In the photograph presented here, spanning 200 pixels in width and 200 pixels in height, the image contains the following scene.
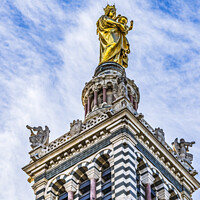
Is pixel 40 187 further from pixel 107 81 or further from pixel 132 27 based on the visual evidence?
pixel 132 27

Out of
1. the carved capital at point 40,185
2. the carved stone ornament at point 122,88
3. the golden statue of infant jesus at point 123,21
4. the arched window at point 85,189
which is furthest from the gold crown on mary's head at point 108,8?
the arched window at point 85,189

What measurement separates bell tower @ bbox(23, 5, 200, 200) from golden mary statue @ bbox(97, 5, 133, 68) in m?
6.00

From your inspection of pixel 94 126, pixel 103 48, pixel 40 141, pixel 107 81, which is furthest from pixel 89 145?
pixel 103 48

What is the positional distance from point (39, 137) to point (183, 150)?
8524 millimetres

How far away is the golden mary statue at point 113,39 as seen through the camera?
5259cm

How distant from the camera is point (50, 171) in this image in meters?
43.3

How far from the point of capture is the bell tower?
1593 inches

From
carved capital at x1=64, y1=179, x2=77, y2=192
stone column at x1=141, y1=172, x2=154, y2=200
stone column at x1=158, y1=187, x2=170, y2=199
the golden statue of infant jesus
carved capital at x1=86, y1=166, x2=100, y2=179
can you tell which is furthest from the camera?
the golden statue of infant jesus

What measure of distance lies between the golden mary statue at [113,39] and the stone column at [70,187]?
12.7m

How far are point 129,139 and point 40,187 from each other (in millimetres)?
5633

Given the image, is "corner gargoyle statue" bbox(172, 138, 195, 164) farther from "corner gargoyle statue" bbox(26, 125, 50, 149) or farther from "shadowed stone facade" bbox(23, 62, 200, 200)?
"corner gargoyle statue" bbox(26, 125, 50, 149)

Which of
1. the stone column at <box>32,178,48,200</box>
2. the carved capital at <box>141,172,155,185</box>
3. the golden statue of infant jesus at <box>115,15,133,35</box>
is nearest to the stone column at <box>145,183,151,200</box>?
the carved capital at <box>141,172,155,185</box>

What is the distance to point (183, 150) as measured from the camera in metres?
46.5

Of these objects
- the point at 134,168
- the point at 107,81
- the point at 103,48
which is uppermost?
the point at 103,48
